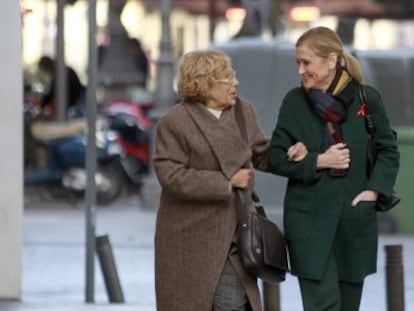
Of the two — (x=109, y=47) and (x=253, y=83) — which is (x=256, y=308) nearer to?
(x=253, y=83)

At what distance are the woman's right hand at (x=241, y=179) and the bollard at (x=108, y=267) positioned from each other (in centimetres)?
424

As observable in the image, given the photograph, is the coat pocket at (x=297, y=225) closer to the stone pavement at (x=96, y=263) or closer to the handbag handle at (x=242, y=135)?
the handbag handle at (x=242, y=135)

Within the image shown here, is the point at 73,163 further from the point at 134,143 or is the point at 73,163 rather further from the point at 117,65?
the point at 117,65

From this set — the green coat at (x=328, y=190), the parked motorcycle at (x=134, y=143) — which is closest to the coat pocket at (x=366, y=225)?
the green coat at (x=328, y=190)

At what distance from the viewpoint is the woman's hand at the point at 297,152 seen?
260 inches

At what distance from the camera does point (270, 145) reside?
673 cm

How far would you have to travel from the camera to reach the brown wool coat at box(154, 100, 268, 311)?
6496 mm

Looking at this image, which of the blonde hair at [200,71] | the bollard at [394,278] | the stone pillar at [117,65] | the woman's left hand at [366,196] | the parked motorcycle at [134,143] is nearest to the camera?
the blonde hair at [200,71]

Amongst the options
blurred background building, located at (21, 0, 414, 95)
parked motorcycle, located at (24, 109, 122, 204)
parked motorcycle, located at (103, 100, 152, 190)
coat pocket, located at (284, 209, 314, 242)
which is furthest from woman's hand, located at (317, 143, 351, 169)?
blurred background building, located at (21, 0, 414, 95)

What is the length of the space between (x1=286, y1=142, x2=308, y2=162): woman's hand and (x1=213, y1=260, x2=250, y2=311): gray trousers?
530 mm

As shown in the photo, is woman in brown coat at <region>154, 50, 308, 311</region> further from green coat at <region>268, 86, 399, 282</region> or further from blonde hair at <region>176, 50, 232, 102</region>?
green coat at <region>268, 86, 399, 282</region>

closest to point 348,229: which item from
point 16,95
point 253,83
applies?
point 16,95

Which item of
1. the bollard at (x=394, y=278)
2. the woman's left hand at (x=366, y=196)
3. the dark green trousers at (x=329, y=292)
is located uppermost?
the woman's left hand at (x=366, y=196)

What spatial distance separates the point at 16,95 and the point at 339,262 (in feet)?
13.8
